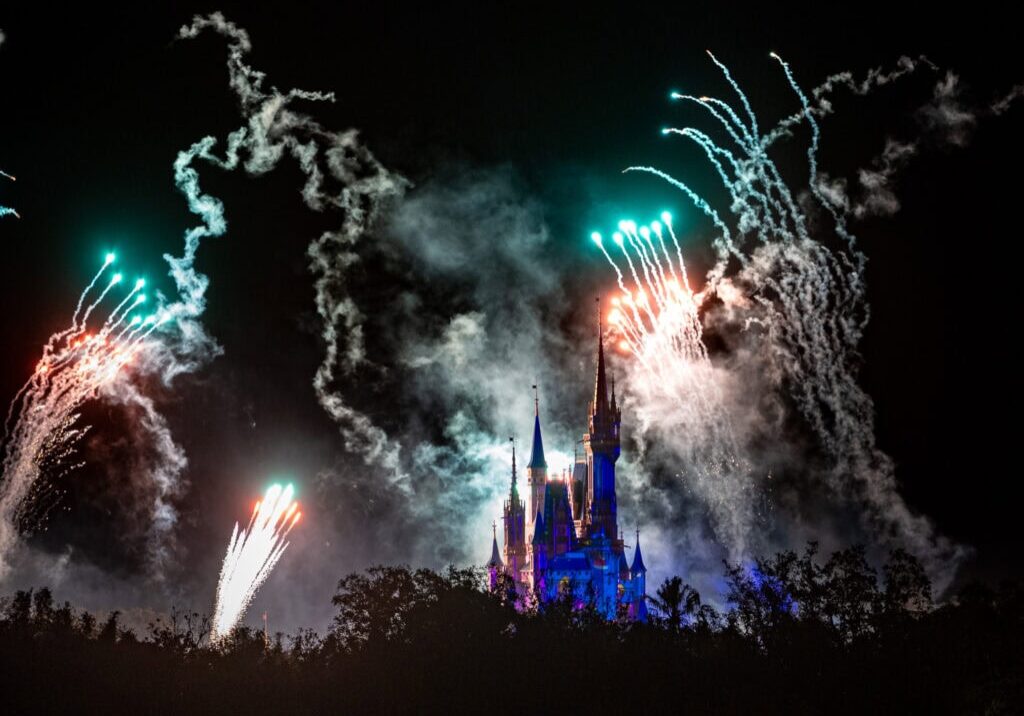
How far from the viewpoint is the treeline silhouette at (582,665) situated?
68.0 meters

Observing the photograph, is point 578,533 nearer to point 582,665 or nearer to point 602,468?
point 602,468

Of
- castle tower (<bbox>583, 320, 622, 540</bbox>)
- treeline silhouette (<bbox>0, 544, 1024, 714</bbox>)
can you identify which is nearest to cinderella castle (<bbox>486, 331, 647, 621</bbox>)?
castle tower (<bbox>583, 320, 622, 540</bbox>)

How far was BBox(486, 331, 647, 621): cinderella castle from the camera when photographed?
136 m

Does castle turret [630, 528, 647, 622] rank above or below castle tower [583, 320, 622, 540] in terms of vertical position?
below

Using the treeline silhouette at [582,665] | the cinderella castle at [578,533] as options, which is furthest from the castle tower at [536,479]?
the treeline silhouette at [582,665]

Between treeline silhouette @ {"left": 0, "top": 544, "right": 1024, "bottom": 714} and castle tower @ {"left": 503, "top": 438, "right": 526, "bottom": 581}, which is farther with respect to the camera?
castle tower @ {"left": 503, "top": 438, "right": 526, "bottom": 581}

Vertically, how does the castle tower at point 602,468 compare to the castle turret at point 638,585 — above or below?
above

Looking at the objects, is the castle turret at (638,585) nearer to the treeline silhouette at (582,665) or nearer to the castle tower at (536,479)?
the castle tower at (536,479)

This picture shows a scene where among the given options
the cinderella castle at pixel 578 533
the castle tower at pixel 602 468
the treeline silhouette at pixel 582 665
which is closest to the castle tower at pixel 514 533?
the cinderella castle at pixel 578 533

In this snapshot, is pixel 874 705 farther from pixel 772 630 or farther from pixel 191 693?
pixel 191 693

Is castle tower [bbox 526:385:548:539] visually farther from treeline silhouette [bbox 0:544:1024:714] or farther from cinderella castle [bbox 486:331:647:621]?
treeline silhouette [bbox 0:544:1024:714]

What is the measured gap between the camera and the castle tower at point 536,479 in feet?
465

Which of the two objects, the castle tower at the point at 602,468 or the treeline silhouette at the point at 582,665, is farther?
the castle tower at the point at 602,468

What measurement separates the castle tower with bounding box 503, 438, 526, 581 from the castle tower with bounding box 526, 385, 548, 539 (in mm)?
835
